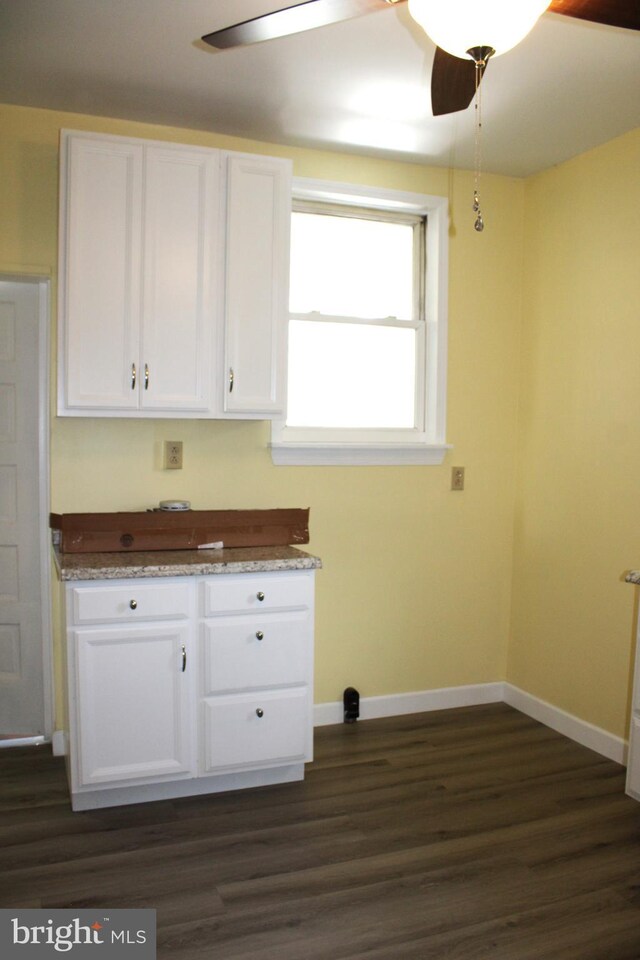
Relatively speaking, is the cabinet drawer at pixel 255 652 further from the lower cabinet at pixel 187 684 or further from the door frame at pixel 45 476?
the door frame at pixel 45 476

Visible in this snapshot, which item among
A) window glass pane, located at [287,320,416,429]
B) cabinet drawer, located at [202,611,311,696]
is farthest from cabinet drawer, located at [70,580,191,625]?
window glass pane, located at [287,320,416,429]

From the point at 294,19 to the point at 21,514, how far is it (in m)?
2.34

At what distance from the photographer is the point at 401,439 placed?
12.2 feet

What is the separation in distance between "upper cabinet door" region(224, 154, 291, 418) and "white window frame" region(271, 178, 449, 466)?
37 cm

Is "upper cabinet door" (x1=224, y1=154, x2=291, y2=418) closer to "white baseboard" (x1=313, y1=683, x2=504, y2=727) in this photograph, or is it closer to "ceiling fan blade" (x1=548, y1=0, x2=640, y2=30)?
"white baseboard" (x1=313, y1=683, x2=504, y2=727)

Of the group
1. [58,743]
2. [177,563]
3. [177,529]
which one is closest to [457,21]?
[177,563]

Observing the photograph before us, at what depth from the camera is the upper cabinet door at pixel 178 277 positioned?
9.46 feet

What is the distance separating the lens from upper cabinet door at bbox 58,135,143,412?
2785 mm

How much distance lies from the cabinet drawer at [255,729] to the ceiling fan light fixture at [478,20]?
2197mm

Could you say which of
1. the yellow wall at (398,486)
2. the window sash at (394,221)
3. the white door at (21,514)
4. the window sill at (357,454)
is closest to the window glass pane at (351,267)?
the window sash at (394,221)

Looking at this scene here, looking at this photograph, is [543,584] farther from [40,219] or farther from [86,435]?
[40,219]

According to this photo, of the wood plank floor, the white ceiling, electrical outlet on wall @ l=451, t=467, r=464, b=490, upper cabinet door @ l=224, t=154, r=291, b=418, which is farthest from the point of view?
electrical outlet on wall @ l=451, t=467, r=464, b=490

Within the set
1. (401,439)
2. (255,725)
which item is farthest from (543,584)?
(255,725)

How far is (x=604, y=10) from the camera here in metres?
1.60
